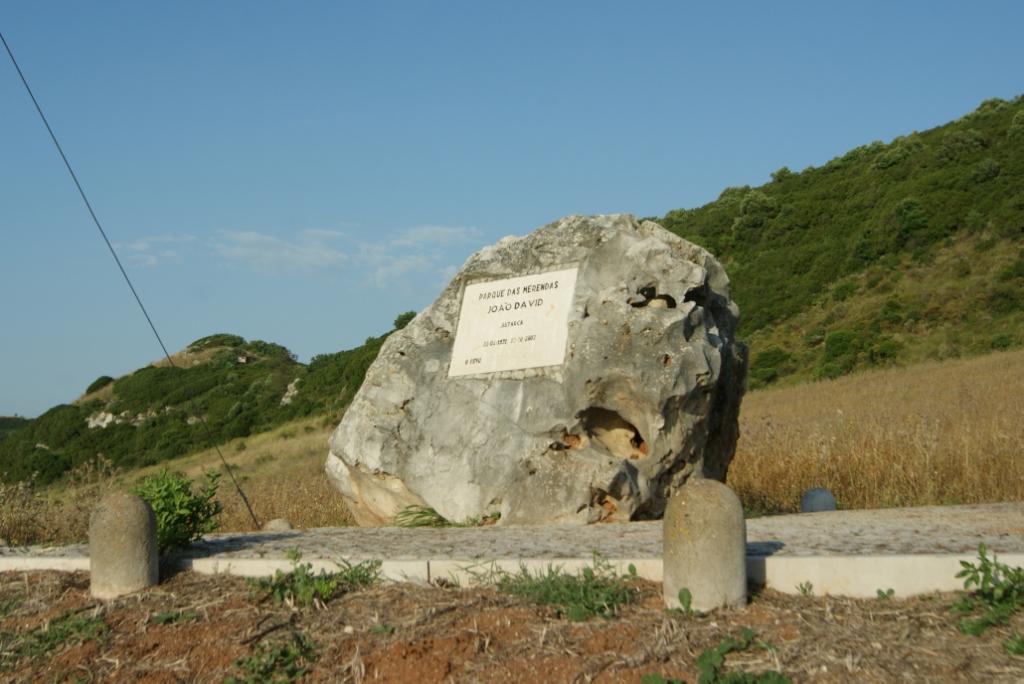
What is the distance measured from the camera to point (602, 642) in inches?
211

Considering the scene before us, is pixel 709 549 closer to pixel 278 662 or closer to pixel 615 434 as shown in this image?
pixel 278 662

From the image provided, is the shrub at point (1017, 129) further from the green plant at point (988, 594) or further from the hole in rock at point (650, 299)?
Result: the green plant at point (988, 594)

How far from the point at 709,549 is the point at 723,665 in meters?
0.80

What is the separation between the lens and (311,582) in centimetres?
650

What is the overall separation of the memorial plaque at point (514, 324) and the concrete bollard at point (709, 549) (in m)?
4.40

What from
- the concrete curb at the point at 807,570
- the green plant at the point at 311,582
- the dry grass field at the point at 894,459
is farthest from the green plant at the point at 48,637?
the dry grass field at the point at 894,459

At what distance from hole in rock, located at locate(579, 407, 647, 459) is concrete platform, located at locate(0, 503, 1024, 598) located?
3.56 ft

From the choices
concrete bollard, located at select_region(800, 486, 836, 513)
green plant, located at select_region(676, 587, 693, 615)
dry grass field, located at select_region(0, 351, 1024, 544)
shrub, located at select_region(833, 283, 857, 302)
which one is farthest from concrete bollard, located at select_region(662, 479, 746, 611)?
shrub, located at select_region(833, 283, 857, 302)

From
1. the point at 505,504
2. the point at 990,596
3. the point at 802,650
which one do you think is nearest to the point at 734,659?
the point at 802,650

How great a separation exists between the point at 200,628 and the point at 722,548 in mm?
3020

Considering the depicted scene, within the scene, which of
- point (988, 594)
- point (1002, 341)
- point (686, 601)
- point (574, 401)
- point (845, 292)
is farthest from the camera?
point (845, 292)

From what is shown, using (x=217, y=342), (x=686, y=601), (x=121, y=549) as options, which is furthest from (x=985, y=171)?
(x=121, y=549)

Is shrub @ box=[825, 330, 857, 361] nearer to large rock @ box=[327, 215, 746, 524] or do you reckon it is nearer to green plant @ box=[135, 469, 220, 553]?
large rock @ box=[327, 215, 746, 524]

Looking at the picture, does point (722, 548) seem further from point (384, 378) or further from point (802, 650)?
point (384, 378)
